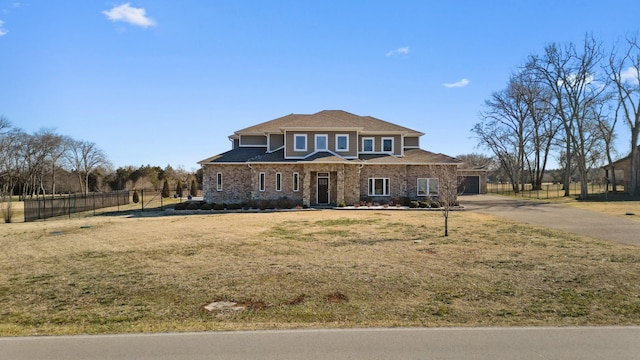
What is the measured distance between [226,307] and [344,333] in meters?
2.36

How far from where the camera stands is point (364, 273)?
8.06 metres

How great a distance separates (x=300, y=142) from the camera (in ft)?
92.3

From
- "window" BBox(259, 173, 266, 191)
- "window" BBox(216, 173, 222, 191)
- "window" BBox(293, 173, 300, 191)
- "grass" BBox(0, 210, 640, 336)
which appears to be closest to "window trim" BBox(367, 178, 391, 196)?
"window" BBox(293, 173, 300, 191)

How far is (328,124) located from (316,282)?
21.9m

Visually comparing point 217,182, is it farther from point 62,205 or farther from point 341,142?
point 62,205

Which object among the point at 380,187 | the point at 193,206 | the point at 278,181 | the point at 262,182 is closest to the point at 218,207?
the point at 193,206

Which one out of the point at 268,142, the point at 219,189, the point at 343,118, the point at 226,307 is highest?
the point at 343,118

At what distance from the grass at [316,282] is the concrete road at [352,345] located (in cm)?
38

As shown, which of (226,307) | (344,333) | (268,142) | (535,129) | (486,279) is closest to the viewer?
(344,333)

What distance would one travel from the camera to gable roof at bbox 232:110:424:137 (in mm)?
28234

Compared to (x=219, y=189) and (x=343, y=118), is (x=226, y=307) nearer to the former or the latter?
(x=219, y=189)

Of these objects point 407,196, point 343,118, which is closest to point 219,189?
point 343,118

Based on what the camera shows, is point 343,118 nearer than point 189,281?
No

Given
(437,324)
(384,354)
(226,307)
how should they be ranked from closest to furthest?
(384,354) < (437,324) < (226,307)
